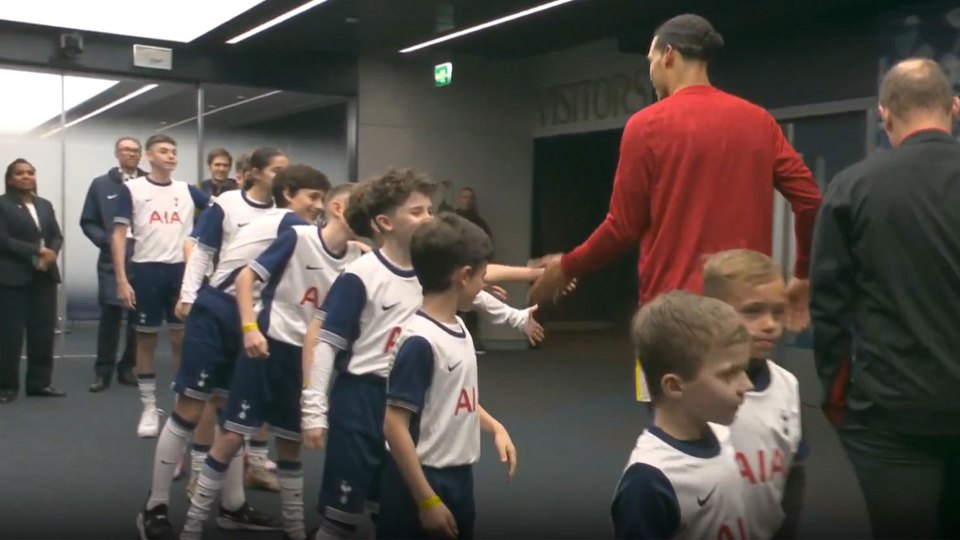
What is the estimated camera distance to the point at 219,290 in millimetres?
3828

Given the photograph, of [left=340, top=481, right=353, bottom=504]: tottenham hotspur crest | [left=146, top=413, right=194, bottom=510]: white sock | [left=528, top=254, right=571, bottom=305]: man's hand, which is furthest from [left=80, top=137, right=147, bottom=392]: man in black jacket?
[left=528, top=254, right=571, bottom=305]: man's hand

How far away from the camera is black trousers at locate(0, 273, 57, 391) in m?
6.85

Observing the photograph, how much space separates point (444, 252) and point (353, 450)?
728 mm

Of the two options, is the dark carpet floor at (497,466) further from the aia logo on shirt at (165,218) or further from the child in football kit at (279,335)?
the aia logo on shirt at (165,218)

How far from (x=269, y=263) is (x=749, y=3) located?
550cm

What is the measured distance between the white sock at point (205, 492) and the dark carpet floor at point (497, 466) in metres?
0.42

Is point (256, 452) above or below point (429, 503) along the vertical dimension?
below

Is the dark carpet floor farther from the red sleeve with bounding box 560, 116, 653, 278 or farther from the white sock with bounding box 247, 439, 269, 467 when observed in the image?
the red sleeve with bounding box 560, 116, 653, 278

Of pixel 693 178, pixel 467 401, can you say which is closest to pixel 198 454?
pixel 467 401

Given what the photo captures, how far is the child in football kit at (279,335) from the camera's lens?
3.35m

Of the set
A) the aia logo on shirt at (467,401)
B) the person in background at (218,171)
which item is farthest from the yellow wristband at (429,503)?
the person in background at (218,171)

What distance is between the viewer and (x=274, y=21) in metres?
8.52

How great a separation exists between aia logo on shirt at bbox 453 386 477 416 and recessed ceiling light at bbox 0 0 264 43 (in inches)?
245

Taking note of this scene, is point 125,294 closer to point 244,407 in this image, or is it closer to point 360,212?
point 244,407
